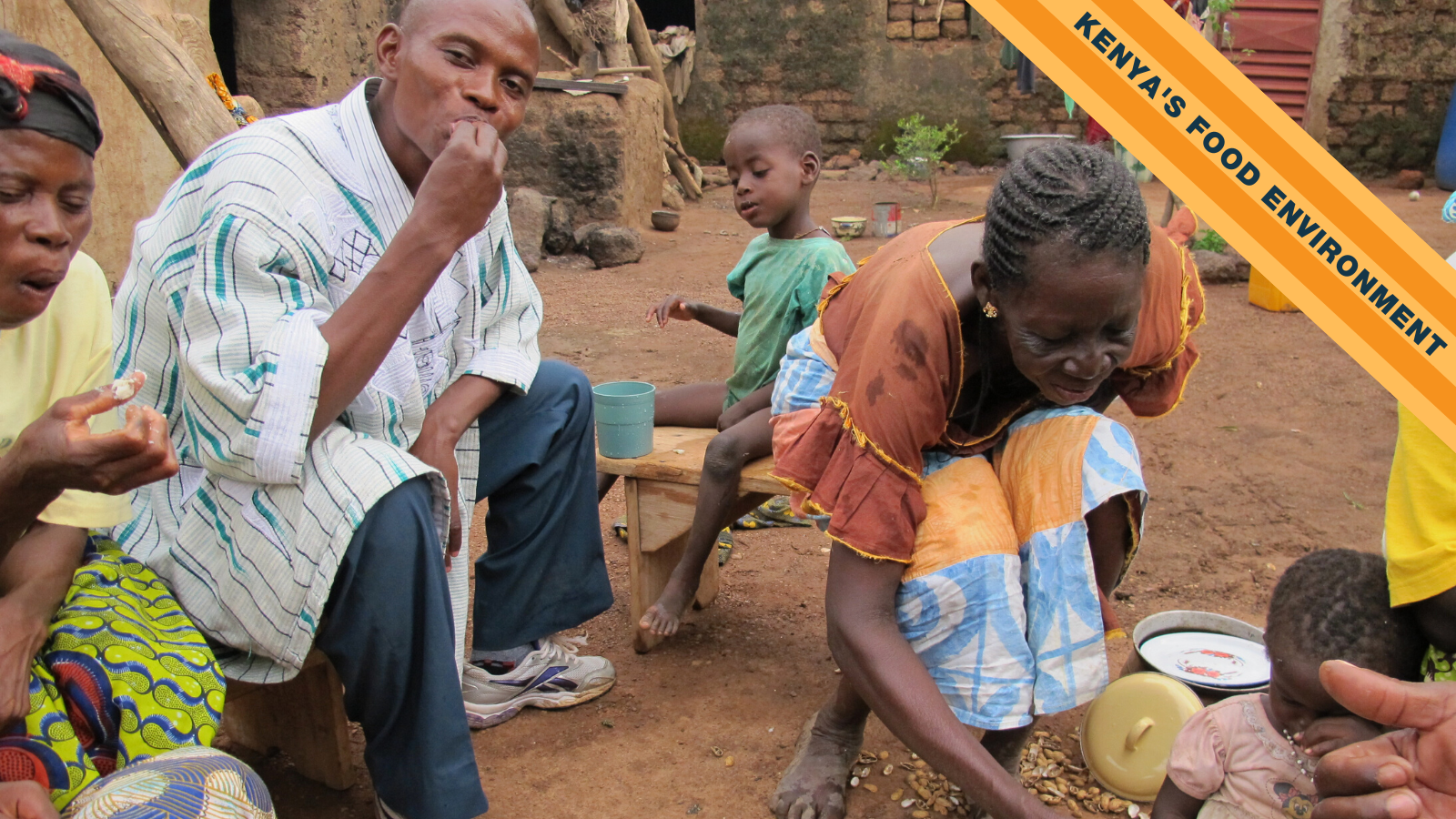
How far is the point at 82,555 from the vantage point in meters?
1.94

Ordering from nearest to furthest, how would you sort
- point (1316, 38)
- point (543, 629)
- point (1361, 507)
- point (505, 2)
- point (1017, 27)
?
point (1017, 27) → point (505, 2) → point (543, 629) → point (1361, 507) → point (1316, 38)

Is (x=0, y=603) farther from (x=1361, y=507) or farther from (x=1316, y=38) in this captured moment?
(x=1316, y=38)

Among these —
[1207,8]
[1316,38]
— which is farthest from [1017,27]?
[1316,38]

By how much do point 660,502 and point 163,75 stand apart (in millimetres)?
2464

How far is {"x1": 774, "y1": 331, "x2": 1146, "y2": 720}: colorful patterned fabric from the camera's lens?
2.01 meters

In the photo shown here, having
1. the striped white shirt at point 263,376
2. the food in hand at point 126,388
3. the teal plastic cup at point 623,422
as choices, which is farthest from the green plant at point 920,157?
the food in hand at point 126,388

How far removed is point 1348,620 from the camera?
1.79 m

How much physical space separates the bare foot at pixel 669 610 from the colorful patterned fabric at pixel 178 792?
1252 mm

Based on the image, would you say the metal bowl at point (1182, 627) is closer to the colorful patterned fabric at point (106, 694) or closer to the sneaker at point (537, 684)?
the sneaker at point (537, 684)

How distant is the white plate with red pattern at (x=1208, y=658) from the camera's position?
7.88ft

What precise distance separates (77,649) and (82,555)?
10.4 inches

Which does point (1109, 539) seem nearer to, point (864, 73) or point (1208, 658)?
point (1208, 658)

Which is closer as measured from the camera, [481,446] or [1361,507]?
[481,446]

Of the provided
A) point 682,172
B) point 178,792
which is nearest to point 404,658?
point 178,792
